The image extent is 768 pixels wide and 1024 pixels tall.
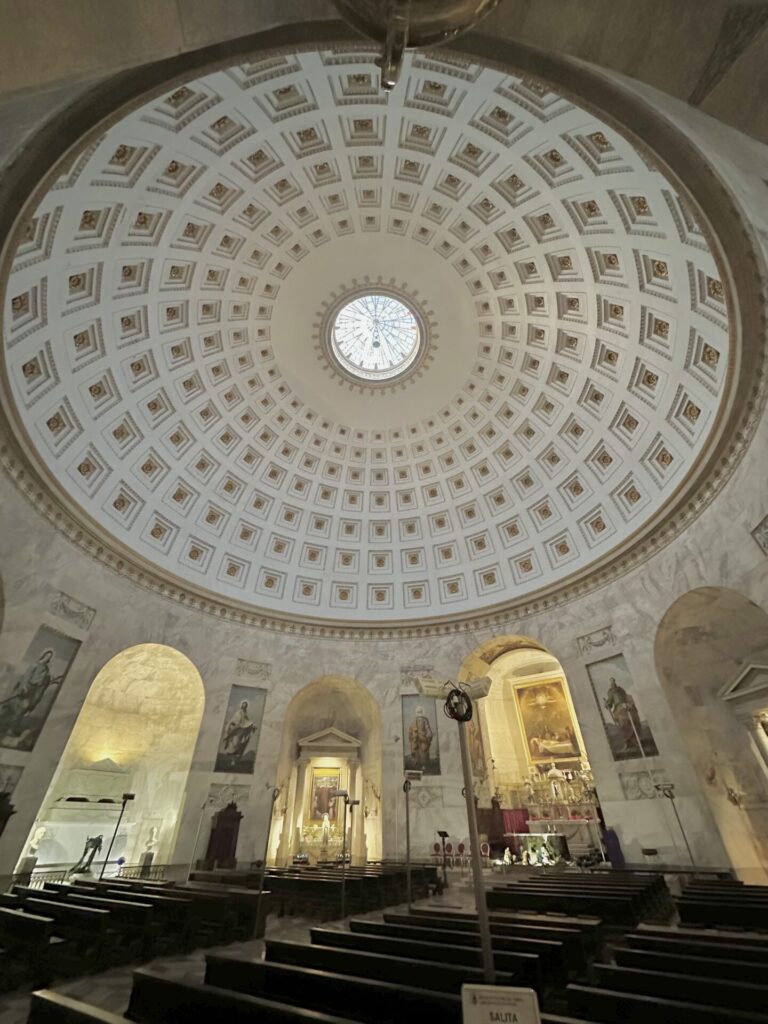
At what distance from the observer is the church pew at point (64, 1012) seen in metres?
2.51

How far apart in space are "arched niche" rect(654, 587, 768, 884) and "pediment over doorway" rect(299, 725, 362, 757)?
49.6ft

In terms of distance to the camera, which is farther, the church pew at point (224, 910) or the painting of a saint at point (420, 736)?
the painting of a saint at point (420, 736)

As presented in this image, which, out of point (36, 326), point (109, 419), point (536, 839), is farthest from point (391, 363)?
point (536, 839)

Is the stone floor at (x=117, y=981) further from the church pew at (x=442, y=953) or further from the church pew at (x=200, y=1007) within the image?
the church pew at (x=442, y=953)

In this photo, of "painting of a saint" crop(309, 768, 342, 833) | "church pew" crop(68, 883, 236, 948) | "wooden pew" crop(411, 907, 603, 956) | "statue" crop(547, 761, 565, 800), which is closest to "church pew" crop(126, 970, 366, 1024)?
"wooden pew" crop(411, 907, 603, 956)

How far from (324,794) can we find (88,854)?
10088mm

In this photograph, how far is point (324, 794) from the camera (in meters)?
22.3

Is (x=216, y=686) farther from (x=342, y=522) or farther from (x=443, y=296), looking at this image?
(x=443, y=296)

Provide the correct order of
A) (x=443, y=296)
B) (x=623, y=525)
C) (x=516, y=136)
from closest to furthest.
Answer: (x=516, y=136)
(x=623, y=525)
(x=443, y=296)

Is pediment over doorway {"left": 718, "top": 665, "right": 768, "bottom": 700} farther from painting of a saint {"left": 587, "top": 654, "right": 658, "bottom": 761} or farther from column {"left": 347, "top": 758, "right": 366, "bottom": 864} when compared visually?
column {"left": 347, "top": 758, "right": 366, "bottom": 864}

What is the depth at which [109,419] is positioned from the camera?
18734mm

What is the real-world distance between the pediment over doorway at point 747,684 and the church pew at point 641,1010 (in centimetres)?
1779

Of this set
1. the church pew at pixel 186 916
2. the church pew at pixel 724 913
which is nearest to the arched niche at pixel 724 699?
the church pew at pixel 724 913

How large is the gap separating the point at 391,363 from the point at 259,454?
949cm
